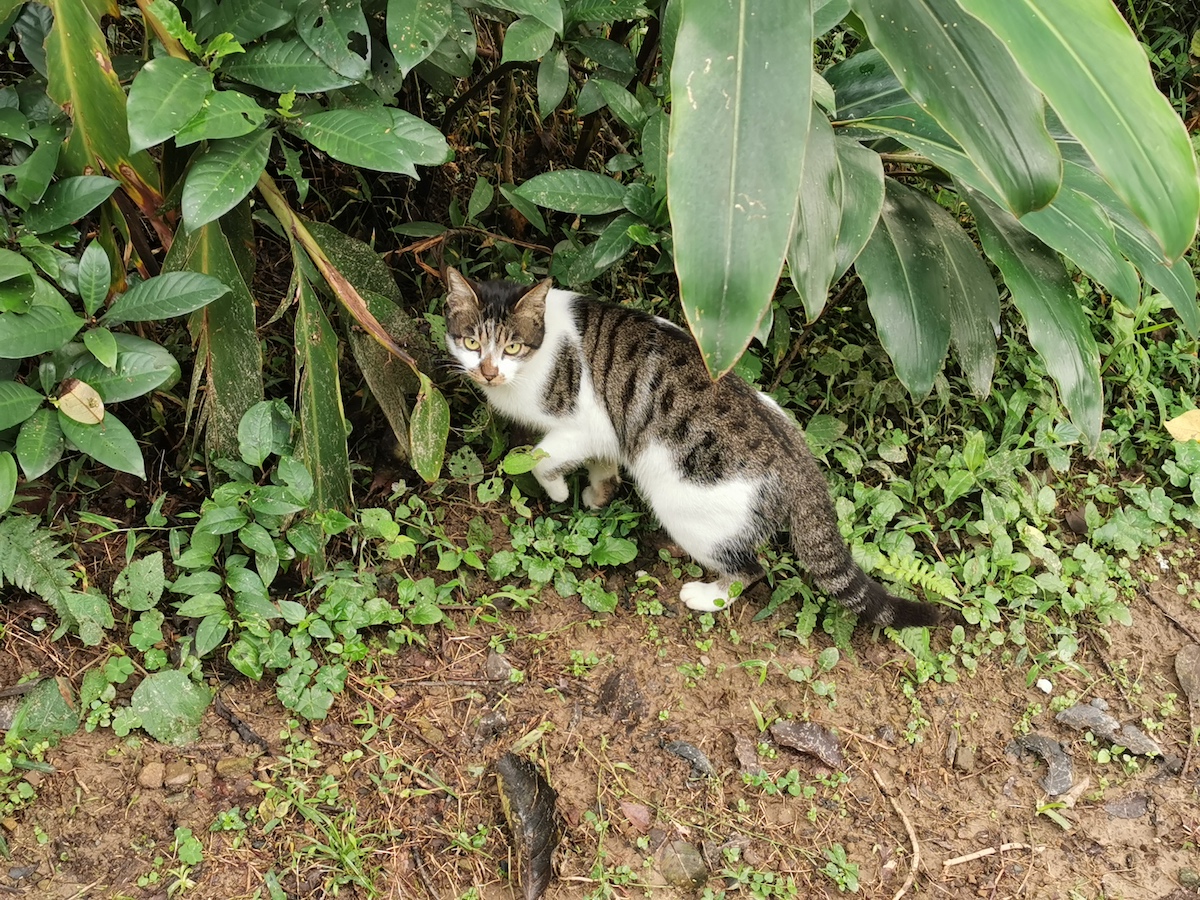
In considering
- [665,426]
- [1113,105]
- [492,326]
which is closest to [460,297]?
[492,326]

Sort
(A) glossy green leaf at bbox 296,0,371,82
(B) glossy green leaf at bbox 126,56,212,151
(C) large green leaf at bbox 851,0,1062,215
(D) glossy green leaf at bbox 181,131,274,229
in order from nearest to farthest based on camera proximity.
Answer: (C) large green leaf at bbox 851,0,1062,215 < (B) glossy green leaf at bbox 126,56,212,151 < (D) glossy green leaf at bbox 181,131,274,229 < (A) glossy green leaf at bbox 296,0,371,82

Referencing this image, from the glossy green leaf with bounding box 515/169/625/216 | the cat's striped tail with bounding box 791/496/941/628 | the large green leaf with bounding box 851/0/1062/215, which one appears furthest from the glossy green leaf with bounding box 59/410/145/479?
the large green leaf with bounding box 851/0/1062/215

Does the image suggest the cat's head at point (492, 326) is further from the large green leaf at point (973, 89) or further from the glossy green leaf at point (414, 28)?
the large green leaf at point (973, 89)

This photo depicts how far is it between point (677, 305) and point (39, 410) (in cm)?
196

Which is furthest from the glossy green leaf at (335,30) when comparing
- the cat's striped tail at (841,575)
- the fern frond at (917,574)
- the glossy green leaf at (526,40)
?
the fern frond at (917,574)

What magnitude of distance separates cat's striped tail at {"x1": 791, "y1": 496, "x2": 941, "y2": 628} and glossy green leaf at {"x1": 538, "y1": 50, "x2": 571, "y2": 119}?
129 cm

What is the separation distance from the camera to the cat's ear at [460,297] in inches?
97.3

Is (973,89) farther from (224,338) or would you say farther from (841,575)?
(224,338)

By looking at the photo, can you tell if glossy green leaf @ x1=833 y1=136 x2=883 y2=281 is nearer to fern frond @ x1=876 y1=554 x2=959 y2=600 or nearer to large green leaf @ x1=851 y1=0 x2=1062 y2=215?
large green leaf @ x1=851 y1=0 x2=1062 y2=215

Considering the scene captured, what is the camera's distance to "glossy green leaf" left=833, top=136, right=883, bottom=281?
2.19 m

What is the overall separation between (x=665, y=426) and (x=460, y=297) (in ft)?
2.28

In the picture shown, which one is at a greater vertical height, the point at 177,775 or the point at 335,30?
the point at 335,30

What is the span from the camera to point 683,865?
2037 millimetres

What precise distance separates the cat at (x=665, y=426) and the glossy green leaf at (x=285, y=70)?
23.3 inches
